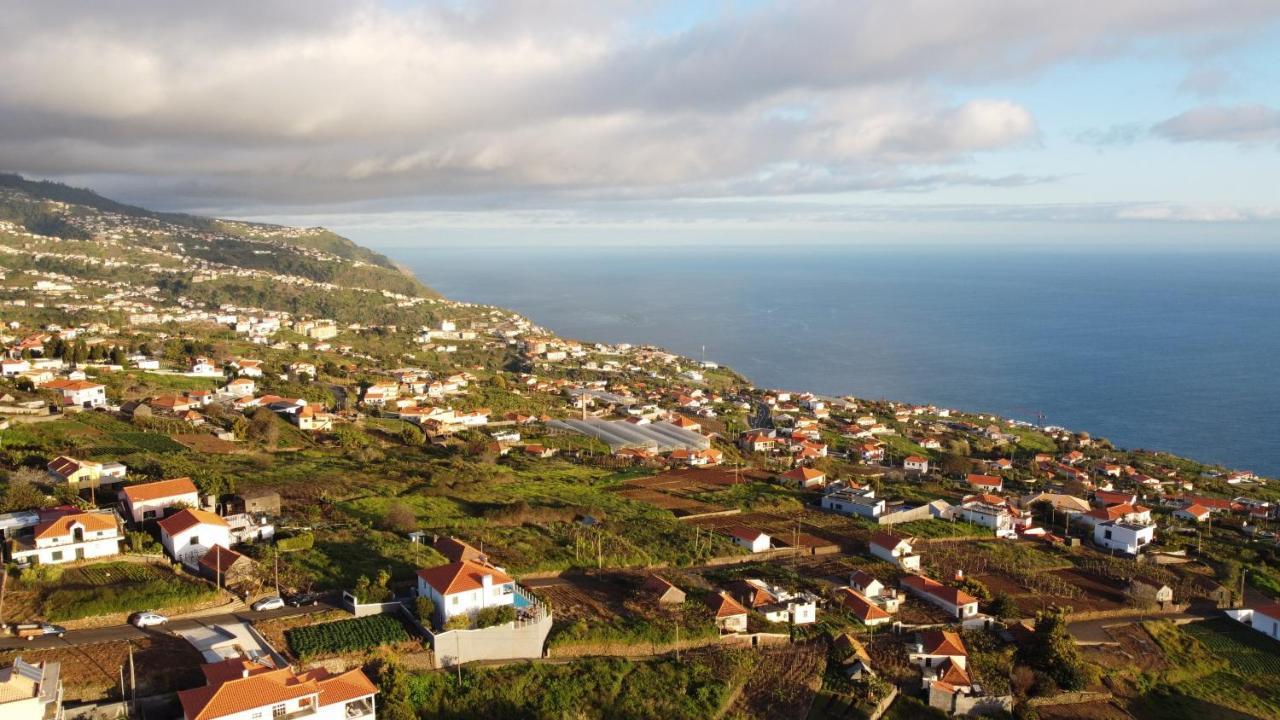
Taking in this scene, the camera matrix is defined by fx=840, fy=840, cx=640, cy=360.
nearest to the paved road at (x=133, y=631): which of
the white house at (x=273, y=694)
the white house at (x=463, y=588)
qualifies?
the white house at (x=463, y=588)

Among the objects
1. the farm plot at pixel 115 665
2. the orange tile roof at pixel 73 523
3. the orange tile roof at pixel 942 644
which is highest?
the orange tile roof at pixel 73 523

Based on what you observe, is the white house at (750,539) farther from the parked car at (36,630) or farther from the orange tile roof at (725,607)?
the parked car at (36,630)

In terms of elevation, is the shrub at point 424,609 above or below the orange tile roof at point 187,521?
below

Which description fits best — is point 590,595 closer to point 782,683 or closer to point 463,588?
point 463,588

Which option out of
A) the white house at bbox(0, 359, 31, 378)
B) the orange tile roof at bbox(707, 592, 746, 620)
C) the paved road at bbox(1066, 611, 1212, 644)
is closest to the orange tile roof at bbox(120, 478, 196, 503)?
the orange tile roof at bbox(707, 592, 746, 620)

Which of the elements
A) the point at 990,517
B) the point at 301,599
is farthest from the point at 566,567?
the point at 990,517

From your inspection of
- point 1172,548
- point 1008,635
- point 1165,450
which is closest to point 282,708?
point 1008,635

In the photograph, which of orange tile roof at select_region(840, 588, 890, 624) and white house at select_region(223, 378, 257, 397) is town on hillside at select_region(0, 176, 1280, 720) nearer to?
orange tile roof at select_region(840, 588, 890, 624)
